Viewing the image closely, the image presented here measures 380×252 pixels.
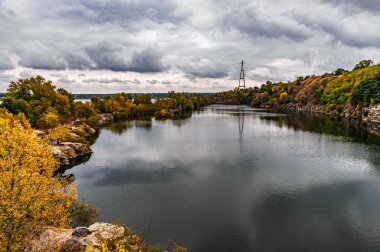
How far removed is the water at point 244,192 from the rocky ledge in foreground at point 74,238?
5361mm

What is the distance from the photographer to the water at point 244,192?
31.5 metres

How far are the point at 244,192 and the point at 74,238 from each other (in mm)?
26328

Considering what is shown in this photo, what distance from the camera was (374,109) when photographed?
131 metres

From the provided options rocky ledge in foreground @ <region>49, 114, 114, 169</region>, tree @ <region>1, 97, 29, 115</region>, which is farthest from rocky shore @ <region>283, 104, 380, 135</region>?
tree @ <region>1, 97, 29, 115</region>

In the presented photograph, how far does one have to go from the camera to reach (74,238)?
25875 mm

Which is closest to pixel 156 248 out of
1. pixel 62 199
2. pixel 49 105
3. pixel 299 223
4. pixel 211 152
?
pixel 62 199

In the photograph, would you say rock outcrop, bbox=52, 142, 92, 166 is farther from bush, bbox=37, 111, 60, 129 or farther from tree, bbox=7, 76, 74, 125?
tree, bbox=7, 76, 74, 125

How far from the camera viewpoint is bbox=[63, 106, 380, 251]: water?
31.5 meters

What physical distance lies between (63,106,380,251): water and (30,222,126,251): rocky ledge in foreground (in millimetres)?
5361

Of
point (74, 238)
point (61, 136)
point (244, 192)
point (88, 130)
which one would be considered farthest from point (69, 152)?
point (74, 238)

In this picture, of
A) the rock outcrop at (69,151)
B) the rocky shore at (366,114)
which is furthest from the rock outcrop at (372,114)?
the rock outcrop at (69,151)

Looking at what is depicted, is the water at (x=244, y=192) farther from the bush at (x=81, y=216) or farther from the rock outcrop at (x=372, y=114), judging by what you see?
the rock outcrop at (x=372, y=114)

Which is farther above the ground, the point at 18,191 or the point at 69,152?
the point at 18,191

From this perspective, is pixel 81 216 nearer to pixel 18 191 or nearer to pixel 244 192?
pixel 18 191
